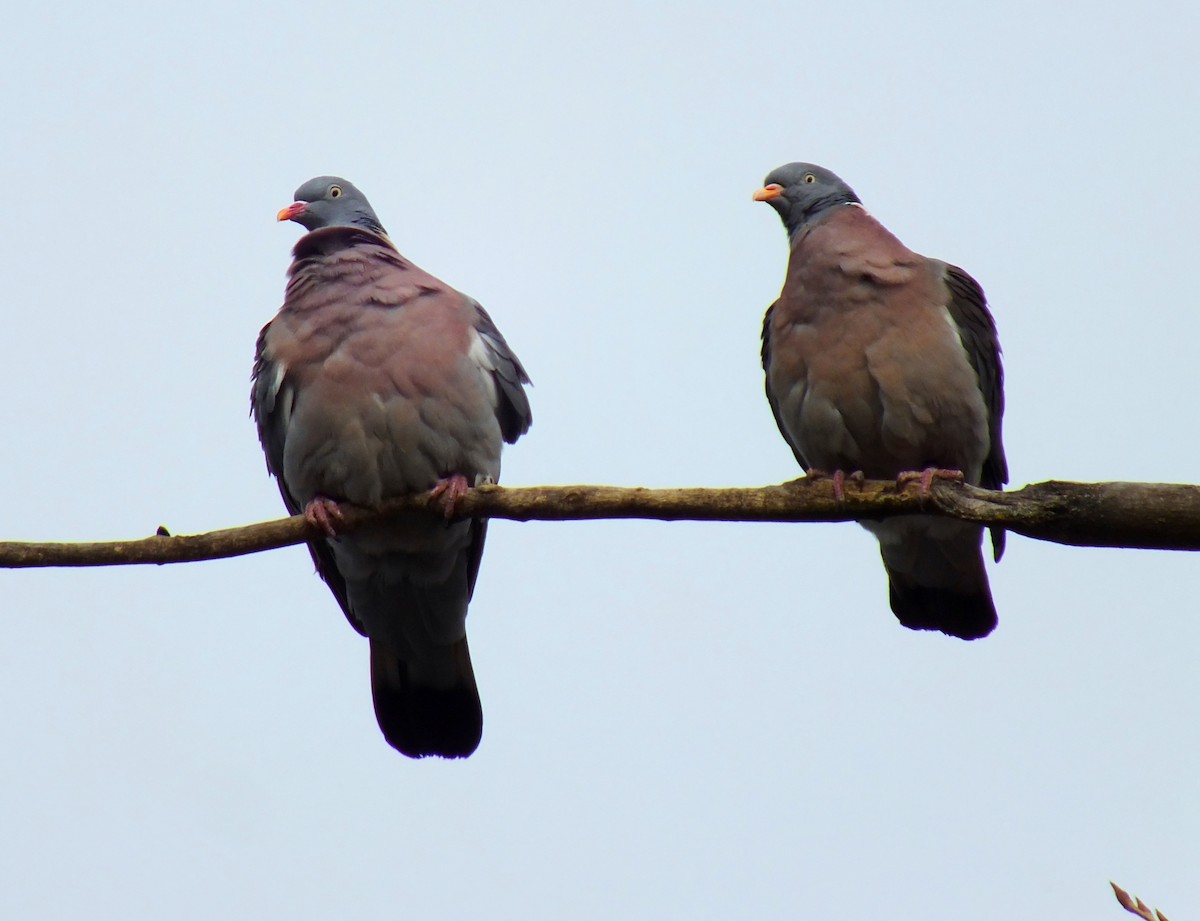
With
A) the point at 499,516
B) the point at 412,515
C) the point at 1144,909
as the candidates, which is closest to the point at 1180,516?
the point at 1144,909

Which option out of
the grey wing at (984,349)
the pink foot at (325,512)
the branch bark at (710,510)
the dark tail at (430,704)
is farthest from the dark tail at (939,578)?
the pink foot at (325,512)

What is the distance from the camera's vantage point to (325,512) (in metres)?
5.74

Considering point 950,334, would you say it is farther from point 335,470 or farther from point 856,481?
point 335,470

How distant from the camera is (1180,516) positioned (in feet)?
12.6

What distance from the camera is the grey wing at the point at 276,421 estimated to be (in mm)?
6033

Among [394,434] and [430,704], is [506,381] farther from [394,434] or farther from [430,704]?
[430,704]

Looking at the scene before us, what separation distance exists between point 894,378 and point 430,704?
249cm

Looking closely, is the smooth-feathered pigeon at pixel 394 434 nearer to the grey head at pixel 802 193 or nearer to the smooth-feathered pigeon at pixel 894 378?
the smooth-feathered pigeon at pixel 894 378

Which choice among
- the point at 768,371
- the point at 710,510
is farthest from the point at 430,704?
the point at 710,510

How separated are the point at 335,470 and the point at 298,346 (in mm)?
549

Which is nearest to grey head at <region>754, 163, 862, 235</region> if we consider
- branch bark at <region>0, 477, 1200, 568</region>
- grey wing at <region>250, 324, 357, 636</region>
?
branch bark at <region>0, 477, 1200, 568</region>

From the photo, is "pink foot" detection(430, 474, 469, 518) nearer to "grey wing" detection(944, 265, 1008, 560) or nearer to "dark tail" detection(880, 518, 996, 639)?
"dark tail" detection(880, 518, 996, 639)

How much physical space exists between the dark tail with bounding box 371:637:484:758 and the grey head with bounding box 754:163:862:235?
2.49 metres

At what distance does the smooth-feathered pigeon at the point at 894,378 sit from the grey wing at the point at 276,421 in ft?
6.69
